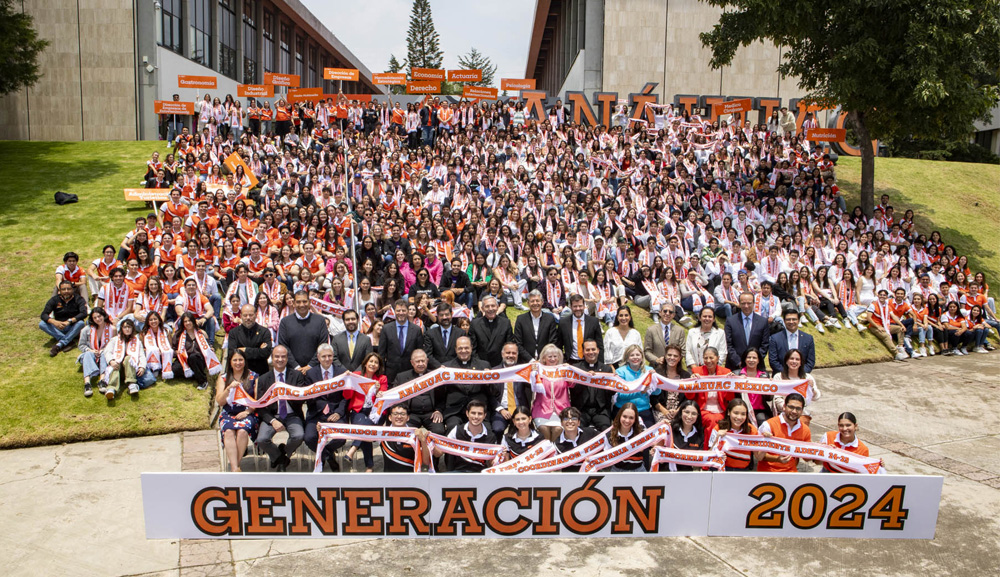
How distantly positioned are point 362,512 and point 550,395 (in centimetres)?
280

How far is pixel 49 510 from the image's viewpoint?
6707mm

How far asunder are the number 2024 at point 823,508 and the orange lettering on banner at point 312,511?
3.65m

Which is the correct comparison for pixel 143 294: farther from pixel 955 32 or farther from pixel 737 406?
pixel 955 32

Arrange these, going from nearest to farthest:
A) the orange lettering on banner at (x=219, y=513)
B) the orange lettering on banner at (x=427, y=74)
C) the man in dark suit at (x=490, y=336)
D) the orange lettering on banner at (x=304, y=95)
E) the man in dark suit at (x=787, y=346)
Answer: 1. the orange lettering on banner at (x=219, y=513)
2. the man in dark suit at (x=787, y=346)
3. the man in dark suit at (x=490, y=336)
4. the orange lettering on banner at (x=304, y=95)
5. the orange lettering on banner at (x=427, y=74)

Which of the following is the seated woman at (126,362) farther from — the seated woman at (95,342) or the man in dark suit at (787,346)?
the man in dark suit at (787,346)

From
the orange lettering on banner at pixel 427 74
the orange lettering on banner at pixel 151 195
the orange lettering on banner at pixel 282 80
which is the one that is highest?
the orange lettering on banner at pixel 427 74

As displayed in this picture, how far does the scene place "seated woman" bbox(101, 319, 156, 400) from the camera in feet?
30.1

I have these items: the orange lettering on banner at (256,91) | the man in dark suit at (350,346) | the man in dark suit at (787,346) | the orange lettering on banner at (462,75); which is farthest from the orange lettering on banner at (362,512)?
the orange lettering on banner at (462,75)

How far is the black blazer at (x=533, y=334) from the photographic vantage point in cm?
936

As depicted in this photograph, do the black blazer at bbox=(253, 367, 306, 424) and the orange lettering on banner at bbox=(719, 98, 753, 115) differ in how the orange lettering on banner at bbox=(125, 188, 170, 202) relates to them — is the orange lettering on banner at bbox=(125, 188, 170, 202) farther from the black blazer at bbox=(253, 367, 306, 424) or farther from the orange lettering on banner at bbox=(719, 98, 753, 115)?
the orange lettering on banner at bbox=(719, 98, 753, 115)

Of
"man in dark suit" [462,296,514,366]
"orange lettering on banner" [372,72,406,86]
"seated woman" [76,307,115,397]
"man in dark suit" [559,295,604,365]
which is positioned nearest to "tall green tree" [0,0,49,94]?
"orange lettering on banner" [372,72,406,86]

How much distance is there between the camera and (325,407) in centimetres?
788

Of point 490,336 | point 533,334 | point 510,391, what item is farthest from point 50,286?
point 510,391

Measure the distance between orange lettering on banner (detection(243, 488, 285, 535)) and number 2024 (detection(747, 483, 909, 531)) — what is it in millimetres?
4094
